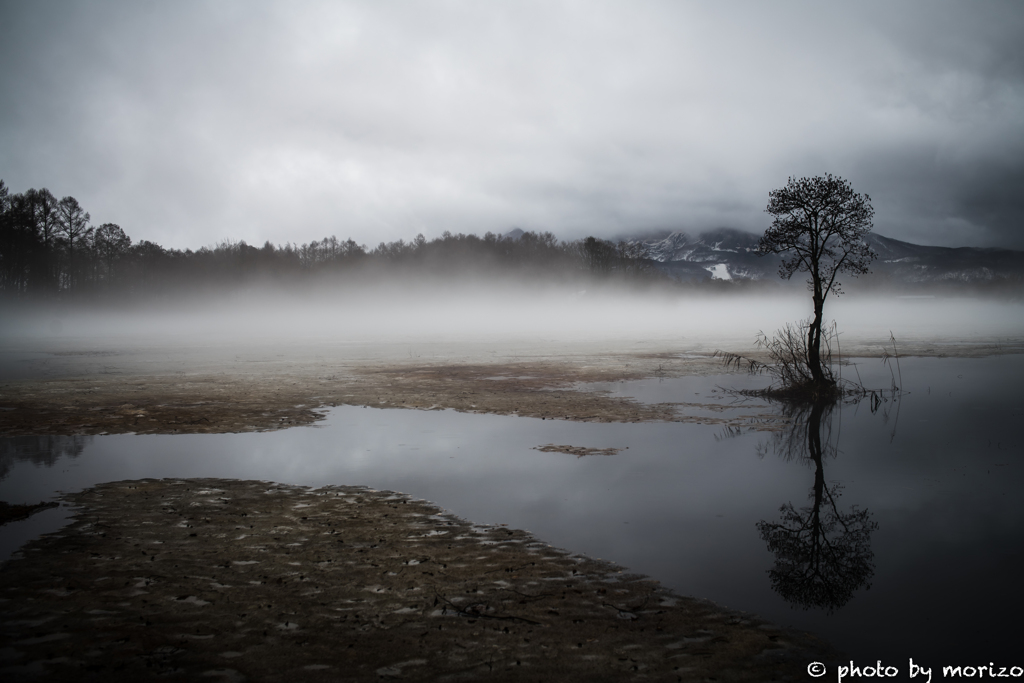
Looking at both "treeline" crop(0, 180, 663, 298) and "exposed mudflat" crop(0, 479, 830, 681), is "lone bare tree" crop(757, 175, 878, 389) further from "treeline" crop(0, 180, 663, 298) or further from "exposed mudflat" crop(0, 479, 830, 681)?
"treeline" crop(0, 180, 663, 298)

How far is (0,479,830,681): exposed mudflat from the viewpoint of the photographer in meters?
5.49

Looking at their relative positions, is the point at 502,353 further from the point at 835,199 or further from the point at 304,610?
the point at 304,610

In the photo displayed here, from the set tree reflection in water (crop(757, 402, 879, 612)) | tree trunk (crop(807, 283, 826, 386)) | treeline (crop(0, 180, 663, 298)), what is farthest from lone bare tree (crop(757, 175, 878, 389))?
treeline (crop(0, 180, 663, 298))

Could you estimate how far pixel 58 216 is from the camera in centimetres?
9225

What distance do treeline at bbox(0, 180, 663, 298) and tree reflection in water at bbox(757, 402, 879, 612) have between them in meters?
110

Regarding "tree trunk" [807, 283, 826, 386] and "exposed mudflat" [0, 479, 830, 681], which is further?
"tree trunk" [807, 283, 826, 386]

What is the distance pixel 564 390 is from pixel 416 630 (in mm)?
19918

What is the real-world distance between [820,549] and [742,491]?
2.90m

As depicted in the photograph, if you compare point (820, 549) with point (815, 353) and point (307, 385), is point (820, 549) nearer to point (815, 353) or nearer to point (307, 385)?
point (815, 353)

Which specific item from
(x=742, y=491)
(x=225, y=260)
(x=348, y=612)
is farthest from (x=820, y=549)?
(x=225, y=260)

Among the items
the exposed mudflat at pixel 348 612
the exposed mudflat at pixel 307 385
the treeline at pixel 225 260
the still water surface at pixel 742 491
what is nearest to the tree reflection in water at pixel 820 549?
the still water surface at pixel 742 491

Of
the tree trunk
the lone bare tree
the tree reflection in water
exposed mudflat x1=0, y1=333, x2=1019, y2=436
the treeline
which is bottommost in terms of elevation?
the tree reflection in water

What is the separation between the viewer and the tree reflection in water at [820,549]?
7.41 metres

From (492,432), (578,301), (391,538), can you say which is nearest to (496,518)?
(391,538)
